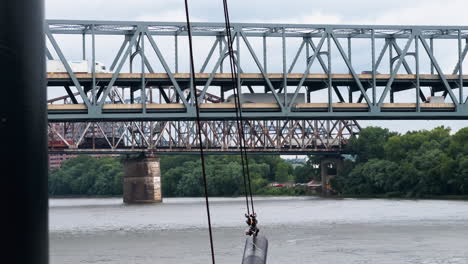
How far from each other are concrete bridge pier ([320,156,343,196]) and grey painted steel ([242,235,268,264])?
13526 cm

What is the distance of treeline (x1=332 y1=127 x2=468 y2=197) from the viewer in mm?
109812

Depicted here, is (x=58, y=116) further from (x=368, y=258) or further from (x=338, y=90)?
(x=368, y=258)

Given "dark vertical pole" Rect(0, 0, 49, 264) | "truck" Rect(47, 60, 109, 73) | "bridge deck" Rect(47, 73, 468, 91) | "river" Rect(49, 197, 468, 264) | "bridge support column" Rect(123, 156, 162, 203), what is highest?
"truck" Rect(47, 60, 109, 73)

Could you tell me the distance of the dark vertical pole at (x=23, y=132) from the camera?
3.14 metres

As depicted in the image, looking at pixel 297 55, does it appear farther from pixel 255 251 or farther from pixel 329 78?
pixel 255 251

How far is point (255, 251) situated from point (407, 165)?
112m

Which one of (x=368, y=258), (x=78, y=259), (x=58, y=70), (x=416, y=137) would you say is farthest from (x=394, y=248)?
(x=416, y=137)

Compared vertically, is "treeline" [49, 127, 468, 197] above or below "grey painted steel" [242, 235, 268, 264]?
above

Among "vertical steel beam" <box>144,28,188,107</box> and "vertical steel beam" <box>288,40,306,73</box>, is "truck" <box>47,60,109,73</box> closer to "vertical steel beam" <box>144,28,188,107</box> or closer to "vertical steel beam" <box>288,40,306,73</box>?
"vertical steel beam" <box>144,28,188,107</box>

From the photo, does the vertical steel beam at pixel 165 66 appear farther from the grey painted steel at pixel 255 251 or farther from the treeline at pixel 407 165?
the treeline at pixel 407 165

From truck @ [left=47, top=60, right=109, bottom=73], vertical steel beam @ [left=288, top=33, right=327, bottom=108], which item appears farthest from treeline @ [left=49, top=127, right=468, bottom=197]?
truck @ [left=47, top=60, right=109, bottom=73]

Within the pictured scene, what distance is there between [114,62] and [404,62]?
2089cm

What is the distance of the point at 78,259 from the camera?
36.7 metres

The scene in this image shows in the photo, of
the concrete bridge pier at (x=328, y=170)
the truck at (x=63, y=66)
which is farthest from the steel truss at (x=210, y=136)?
the truck at (x=63, y=66)
